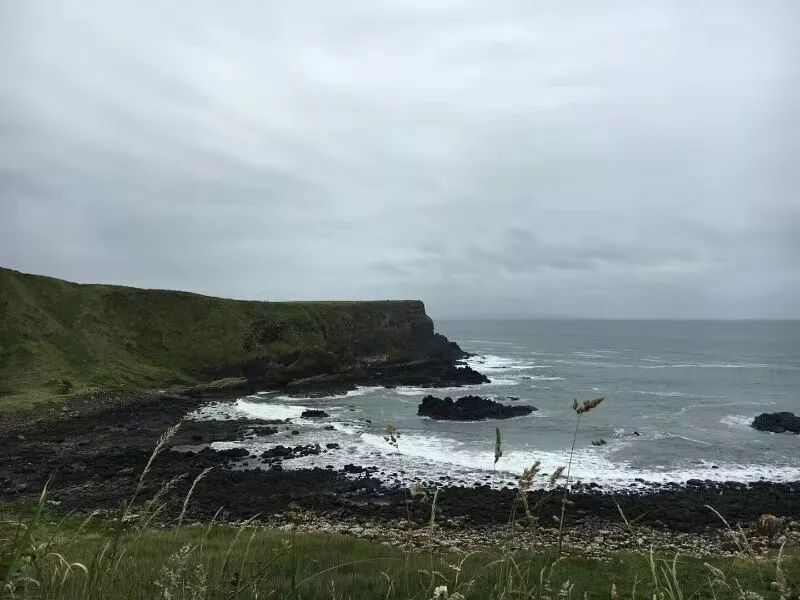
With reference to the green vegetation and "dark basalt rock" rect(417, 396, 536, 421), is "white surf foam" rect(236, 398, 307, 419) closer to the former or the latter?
"dark basalt rock" rect(417, 396, 536, 421)

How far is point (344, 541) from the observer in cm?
1110

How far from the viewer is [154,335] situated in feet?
212

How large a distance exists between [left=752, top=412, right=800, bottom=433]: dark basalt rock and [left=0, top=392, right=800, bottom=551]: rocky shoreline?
45.9 feet

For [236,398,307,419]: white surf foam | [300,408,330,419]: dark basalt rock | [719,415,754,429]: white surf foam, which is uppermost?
[719,415,754,429]: white surf foam

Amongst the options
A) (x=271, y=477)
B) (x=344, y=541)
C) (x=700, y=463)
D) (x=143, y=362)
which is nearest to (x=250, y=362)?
(x=143, y=362)

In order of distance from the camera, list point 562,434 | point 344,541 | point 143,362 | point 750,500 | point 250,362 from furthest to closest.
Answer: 1. point 250,362
2. point 143,362
3. point 562,434
4. point 750,500
5. point 344,541

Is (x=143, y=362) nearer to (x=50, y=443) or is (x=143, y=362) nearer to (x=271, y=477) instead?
(x=50, y=443)

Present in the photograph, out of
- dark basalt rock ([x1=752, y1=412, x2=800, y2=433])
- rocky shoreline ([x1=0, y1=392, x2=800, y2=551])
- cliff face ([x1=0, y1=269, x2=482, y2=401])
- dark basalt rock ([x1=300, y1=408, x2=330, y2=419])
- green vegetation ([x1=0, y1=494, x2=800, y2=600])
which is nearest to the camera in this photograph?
green vegetation ([x1=0, y1=494, x2=800, y2=600])

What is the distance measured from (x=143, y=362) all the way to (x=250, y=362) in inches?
478

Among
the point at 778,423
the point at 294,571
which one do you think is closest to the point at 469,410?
the point at 778,423

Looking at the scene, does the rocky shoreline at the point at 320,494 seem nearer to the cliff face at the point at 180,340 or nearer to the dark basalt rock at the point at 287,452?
the dark basalt rock at the point at 287,452

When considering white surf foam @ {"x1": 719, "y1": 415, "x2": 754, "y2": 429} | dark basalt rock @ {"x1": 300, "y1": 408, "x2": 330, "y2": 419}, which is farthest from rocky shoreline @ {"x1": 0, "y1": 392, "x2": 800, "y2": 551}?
white surf foam @ {"x1": 719, "y1": 415, "x2": 754, "y2": 429}

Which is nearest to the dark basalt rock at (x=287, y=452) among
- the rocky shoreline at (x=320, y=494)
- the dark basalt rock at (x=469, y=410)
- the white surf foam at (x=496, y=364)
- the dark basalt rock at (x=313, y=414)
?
the rocky shoreline at (x=320, y=494)

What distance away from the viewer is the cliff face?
166ft
